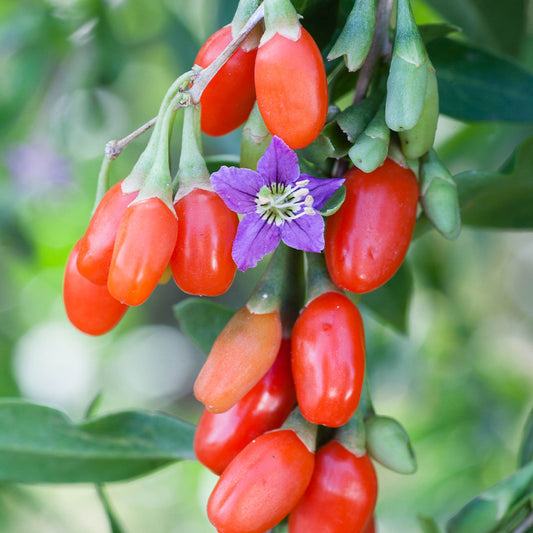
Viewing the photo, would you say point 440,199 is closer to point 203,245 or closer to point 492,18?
point 203,245

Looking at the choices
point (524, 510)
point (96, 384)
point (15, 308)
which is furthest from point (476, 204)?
point (96, 384)

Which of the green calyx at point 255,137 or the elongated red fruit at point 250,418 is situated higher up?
the green calyx at point 255,137

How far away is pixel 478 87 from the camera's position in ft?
3.71

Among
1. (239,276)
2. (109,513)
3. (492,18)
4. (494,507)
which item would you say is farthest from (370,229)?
(239,276)

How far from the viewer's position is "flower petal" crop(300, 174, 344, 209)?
74cm

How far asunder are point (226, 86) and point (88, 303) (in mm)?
281

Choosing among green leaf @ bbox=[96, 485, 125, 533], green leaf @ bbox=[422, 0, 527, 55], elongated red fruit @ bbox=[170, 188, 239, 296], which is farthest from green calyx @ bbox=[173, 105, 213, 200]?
green leaf @ bbox=[422, 0, 527, 55]

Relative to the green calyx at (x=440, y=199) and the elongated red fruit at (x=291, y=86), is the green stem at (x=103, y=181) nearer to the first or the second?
the elongated red fruit at (x=291, y=86)

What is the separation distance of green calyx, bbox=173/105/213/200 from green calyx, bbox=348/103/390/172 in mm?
150

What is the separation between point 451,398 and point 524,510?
5.21 ft

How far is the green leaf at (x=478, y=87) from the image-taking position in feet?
3.71

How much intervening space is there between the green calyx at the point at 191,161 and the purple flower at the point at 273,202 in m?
0.02

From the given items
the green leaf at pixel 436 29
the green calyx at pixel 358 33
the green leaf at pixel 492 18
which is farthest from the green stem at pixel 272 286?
the green leaf at pixel 492 18

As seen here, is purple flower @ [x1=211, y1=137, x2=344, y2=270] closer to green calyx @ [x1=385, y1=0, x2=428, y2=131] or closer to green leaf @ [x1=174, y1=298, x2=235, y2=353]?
green calyx @ [x1=385, y1=0, x2=428, y2=131]
